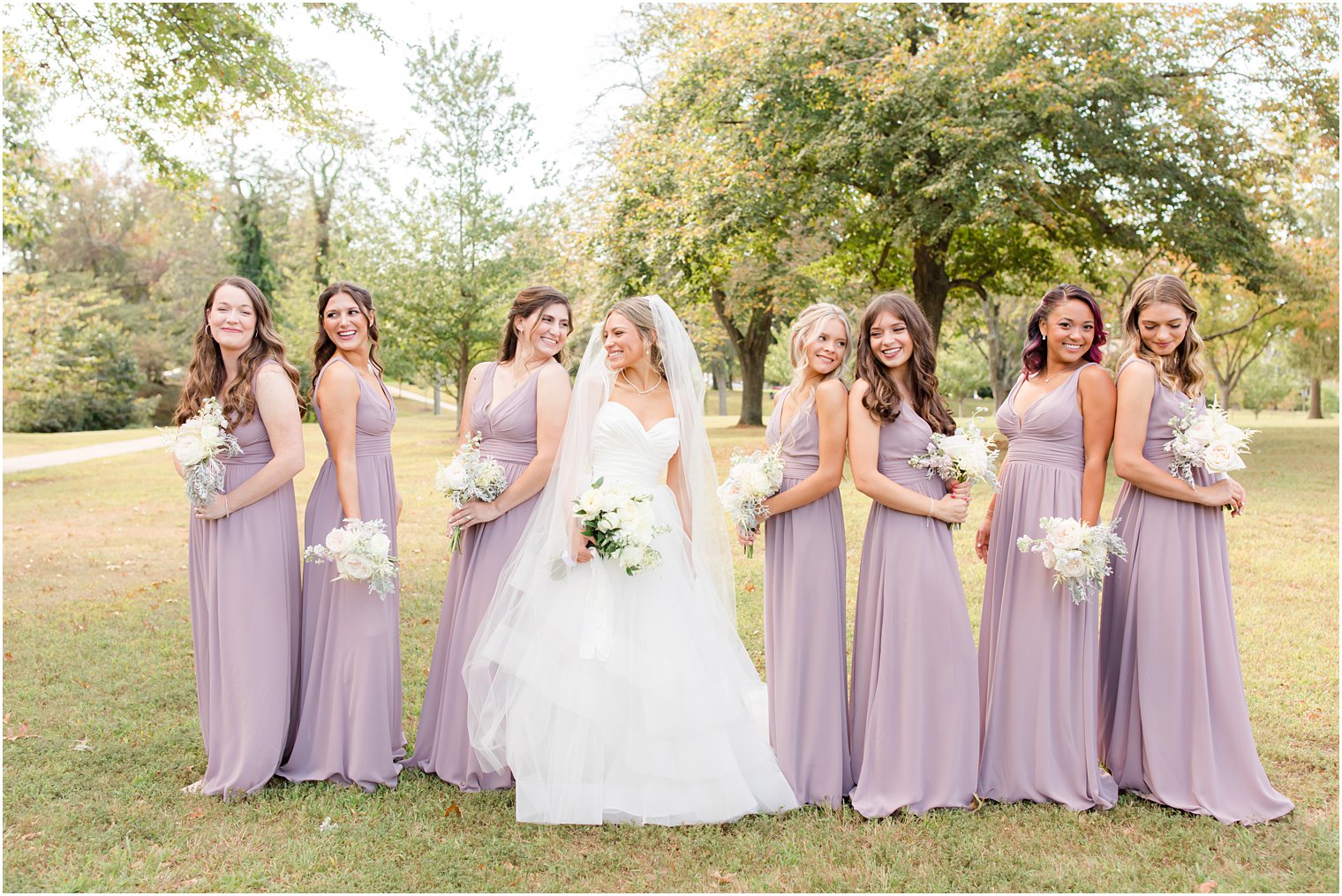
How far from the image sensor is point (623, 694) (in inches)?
191

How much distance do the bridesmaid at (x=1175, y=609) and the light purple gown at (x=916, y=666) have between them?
0.91 metres

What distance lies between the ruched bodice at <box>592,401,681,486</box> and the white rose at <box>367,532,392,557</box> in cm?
114

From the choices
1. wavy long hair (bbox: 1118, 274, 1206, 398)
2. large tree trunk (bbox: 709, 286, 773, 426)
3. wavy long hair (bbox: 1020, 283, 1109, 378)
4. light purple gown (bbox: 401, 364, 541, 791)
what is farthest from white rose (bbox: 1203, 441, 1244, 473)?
large tree trunk (bbox: 709, 286, 773, 426)

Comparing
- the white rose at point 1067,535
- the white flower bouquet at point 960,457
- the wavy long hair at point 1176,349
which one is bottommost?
the white rose at point 1067,535

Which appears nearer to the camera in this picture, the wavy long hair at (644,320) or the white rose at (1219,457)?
the white rose at (1219,457)

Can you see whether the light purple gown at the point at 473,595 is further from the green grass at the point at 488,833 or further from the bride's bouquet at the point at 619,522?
the bride's bouquet at the point at 619,522

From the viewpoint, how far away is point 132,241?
5153 centimetres

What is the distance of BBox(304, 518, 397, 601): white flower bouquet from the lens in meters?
4.94

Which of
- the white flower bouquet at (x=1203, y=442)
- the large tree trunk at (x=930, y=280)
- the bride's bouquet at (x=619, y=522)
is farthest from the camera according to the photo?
the large tree trunk at (x=930, y=280)

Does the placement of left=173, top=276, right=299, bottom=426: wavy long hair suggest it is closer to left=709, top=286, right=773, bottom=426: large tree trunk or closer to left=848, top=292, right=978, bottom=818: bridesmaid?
left=848, top=292, right=978, bottom=818: bridesmaid

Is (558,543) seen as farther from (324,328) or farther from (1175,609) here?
(1175,609)

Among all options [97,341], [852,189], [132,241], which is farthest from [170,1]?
[132,241]

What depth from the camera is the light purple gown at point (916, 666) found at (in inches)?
192

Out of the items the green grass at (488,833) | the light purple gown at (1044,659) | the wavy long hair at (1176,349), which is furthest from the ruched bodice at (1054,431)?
the green grass at (488,833)
